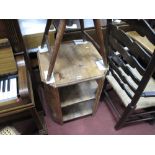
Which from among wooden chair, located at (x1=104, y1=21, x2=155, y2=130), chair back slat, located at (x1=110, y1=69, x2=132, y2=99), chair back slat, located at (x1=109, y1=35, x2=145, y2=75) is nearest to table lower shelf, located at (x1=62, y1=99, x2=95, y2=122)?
wooden chair, located at (x1=104, y1=21, x2=155, y2=130)

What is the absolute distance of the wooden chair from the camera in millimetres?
1038

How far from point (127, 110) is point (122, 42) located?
20.0 inches

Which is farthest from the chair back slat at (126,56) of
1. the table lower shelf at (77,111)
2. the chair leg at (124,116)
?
the table lower shelf at (77,111)

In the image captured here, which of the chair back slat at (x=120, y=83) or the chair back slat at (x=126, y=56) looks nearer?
the chair back slat at (x=126, y=56)

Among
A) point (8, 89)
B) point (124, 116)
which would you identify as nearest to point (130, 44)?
point (124, 116)

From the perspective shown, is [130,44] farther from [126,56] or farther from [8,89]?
[8,89]

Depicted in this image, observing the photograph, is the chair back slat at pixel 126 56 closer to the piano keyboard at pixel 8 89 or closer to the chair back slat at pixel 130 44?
the chair back slat at pixel 130 44

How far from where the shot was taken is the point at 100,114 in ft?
5.66

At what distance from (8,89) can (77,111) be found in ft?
2.43

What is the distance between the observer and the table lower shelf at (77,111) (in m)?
1.63

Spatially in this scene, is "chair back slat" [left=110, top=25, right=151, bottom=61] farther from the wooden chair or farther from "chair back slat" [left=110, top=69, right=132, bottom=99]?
"chair back slat" [left=110, top=69, right=132, bottom=99]

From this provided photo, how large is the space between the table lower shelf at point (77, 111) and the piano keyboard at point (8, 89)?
2.09 ft
